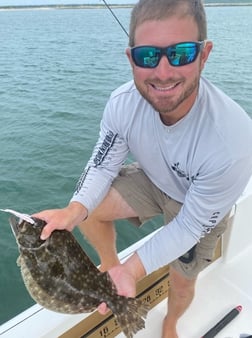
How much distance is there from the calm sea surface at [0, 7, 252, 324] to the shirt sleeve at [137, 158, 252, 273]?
6.78 feet

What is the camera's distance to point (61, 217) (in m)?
1.84

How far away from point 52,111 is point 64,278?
29.4ft

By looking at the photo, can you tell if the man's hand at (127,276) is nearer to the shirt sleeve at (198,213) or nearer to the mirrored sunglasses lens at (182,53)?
the shirt sleeve at (198,213)

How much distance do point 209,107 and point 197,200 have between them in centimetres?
45

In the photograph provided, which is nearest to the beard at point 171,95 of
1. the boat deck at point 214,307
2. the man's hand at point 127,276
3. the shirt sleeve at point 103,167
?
the shirt sleeve at point 103,167

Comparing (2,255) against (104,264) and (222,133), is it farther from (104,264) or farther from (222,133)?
(222,133)

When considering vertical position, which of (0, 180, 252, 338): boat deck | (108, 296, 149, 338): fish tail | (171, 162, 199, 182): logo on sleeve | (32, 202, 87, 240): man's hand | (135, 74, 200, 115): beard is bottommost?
(0, 180, 252, 338): boat deck

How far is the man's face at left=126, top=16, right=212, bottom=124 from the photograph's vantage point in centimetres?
165

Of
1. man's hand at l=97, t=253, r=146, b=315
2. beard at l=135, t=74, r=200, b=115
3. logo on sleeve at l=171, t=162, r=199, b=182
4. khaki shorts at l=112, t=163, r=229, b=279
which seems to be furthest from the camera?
khaki shorts at l=112, t=163, r=229, b=279

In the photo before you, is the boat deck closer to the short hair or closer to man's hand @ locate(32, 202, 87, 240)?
man's hand @ locate(32, 202, 87, 240)

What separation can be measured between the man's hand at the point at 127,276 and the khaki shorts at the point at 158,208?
349mm

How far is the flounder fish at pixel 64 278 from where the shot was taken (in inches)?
64.9

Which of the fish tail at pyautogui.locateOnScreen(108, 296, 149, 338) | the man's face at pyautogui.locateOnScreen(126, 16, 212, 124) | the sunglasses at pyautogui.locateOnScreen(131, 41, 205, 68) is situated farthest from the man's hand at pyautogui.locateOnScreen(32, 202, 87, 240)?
the sunglasses at pyautogui.locateOnScreen(131, 41, 205, 68)

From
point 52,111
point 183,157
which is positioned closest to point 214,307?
point 183,157
